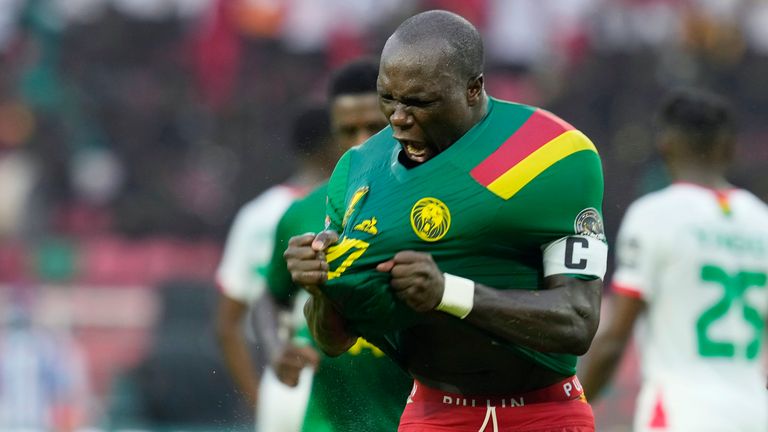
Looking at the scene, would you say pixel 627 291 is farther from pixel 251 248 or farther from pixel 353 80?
pixel 251 248

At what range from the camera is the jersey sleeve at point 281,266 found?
20.0 ft

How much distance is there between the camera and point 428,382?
14.5ft

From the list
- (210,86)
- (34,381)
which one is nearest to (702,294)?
(34,381)

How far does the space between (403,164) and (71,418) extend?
9.60m

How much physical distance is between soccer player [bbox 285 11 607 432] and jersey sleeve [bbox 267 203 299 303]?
1.78 m

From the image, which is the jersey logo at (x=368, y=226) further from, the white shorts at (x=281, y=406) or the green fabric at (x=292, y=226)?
the white shorts at (x=281, y=406)

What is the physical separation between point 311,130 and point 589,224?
12.8ft

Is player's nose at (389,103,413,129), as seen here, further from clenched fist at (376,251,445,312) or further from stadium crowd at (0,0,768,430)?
stadium crowd at (0,0,768,430)

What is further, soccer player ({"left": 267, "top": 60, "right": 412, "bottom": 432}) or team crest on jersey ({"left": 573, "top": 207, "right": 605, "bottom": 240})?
soccer player ({"left": 267, "top": 60, "right": 412, "bottom": 432})

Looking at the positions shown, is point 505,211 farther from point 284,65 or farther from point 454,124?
point 284,65

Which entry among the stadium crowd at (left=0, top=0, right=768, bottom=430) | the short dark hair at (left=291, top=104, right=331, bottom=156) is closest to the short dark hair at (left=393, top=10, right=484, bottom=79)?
the short dark hair at (left=291, top=104, right=331, bottom=156)

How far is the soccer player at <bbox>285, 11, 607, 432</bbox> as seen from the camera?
397 cm

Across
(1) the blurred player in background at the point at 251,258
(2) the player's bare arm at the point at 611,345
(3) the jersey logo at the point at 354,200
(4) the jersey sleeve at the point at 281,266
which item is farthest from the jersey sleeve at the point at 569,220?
(1) the blurred player in background at the point at 251,258

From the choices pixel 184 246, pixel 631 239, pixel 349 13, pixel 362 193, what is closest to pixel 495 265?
pixel 362 193
